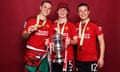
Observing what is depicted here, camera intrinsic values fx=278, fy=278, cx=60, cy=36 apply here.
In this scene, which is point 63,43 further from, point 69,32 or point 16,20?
point 16,20

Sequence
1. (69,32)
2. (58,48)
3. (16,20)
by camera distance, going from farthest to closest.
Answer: (16,20), (69,32), (58,48)

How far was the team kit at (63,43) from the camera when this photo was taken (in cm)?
244

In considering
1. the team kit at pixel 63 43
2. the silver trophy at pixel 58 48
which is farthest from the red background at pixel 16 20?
the silver trophy at pixel 58 48

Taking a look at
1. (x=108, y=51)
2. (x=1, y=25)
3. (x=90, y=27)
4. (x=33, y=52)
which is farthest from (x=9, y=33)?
(x=108, y=51)

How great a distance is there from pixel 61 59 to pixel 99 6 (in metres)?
0.83

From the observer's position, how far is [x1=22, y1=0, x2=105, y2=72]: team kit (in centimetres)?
244

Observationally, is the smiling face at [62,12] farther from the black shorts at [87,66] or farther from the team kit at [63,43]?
the black shorts at [87,66]

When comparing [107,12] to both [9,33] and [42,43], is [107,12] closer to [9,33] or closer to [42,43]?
[42,43]

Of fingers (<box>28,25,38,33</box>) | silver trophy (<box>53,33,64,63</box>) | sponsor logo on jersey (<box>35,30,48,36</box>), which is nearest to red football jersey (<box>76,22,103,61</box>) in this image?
silver trophy (<box>53,33,64,63</box>)

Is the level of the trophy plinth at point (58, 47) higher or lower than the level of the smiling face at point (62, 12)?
lower

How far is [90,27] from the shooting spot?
249cm

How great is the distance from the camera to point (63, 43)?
242 centimetres

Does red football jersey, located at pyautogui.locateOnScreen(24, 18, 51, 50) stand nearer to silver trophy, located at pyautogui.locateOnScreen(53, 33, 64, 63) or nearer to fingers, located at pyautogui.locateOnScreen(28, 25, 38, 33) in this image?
fingers, located at pyautogui.locateOnScreen(28, 25, 38, 33)

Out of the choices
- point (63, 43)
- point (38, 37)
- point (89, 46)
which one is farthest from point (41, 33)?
point (89, 46)
